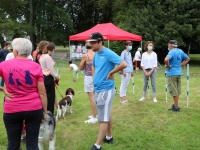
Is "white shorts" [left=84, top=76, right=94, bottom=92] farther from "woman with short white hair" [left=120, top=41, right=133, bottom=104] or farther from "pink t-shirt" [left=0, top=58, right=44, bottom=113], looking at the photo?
"pink t-shirt" [left=0, top=58, right=44, bottom=113]

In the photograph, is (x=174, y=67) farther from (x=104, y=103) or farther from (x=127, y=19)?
(x=127, y=19)

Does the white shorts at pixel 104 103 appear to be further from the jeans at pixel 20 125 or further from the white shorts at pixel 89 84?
the white shorts at pixel 89 84

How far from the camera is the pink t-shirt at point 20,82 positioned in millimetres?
2568

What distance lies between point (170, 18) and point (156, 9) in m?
1.36

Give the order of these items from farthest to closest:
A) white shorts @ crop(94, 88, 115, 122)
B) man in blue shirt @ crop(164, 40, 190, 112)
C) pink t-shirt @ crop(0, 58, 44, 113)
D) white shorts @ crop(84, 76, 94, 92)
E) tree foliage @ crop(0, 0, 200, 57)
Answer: tree foliage @ crop(0, 0, 200, 57)
man in blue shirt @ crop(164, 40, 190, 112)
white shorts @ crop(84, 76, 94, 92)
white shorts @ crop(94, 88, 115, 122)
pink t-shirt @ crop(0, 58, 44, 113)

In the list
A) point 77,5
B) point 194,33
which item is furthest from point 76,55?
point 77,5

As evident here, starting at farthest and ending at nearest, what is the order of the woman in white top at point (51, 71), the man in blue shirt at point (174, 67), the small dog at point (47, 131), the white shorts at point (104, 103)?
the man in blue shirt at point (174, 67) < the woman in white top at point (51, 71) < the white shorts at point (104, 103) < the small dog at point (47, 131)

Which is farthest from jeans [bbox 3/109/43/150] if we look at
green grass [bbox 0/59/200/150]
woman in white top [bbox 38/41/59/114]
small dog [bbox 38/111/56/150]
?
woman in white top [bbox 38/41/59/114]

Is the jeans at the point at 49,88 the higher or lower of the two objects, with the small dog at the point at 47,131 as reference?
higher

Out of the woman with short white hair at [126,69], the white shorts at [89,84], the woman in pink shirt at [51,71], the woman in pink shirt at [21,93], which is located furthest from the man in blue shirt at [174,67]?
the woman in pink shirt at [21,93]

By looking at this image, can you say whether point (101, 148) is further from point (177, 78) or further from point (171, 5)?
point (171, 5)

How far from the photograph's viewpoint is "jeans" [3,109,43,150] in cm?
266

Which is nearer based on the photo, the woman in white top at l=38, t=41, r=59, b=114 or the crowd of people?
the crowd of people

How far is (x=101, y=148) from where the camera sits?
151 inches
